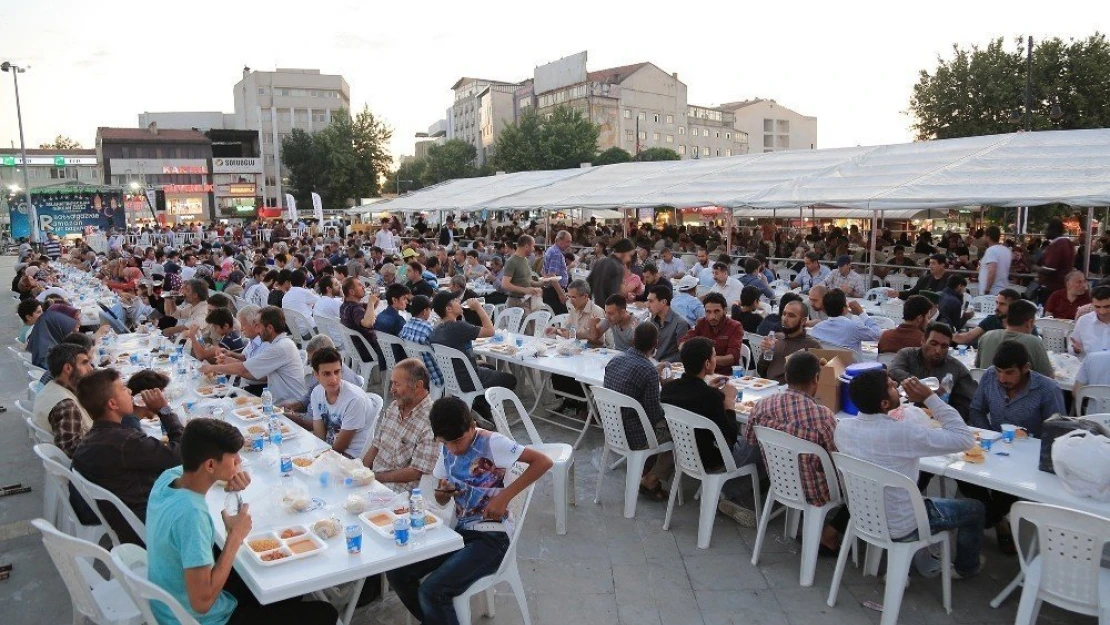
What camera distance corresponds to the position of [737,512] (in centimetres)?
487

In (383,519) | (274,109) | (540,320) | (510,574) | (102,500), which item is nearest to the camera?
(383,519)

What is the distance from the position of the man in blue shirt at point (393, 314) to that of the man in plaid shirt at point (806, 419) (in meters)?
4.12

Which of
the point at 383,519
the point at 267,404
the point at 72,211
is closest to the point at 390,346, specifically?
the point at 267,404

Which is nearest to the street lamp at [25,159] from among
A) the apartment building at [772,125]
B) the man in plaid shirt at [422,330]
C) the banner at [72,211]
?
the banner at [72,211]

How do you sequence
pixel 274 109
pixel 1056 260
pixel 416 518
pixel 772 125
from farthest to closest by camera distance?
pixel 772 125, pixel 274 109, pixel 1056 260, pixel 416 518

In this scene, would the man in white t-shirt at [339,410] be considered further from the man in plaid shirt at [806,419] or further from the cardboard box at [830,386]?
the cardboard box at [830,386]

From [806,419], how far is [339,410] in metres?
2.79

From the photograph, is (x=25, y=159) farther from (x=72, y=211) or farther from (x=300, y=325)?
(x=300, y=325)

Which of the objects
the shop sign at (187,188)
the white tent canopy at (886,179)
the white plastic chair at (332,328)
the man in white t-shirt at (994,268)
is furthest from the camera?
the shop sign at (187,188)

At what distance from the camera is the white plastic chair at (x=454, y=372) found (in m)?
6.50

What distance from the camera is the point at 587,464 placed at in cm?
607

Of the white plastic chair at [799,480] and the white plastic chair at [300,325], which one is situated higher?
the white plastic chair at [300,325]

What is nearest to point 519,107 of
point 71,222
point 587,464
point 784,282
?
point 71,222

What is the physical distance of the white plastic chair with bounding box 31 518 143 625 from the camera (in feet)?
9.14
